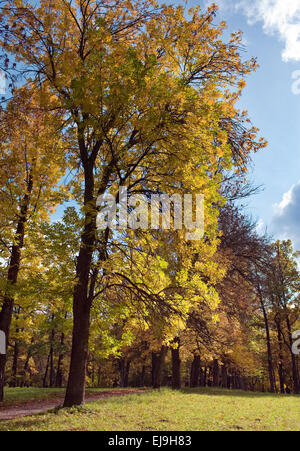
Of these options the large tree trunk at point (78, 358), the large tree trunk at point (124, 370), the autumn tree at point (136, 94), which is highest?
the autumn tree at point (136, 94)

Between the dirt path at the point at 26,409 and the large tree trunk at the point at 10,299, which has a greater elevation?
the large tree trunk at the point at 10,299

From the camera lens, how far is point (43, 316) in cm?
1433

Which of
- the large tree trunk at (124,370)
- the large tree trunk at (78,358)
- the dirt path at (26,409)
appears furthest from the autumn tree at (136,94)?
the large tree trunk at (124,370)

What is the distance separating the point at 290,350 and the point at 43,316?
26885 millimetres

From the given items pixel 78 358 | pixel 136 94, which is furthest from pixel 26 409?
pixel 136 94

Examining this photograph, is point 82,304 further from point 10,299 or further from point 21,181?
point 21,181

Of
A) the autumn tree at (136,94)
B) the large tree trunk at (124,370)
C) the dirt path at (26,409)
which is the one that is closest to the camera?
the autumn tree at (136,94)

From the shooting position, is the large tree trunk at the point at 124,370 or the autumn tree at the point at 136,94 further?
the large tree trunk at the point at 124,370

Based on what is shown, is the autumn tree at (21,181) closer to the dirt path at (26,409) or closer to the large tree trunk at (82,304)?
the dirt path at (26,409)

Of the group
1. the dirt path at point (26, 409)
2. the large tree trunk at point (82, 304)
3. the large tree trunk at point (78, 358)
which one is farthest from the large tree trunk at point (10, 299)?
the large tree trunk at point (78, 358)

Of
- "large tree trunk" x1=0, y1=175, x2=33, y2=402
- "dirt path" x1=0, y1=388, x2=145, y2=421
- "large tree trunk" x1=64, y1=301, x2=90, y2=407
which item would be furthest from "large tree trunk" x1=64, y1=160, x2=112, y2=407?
"large tree trunk" x1=0, y1=175, x2=33, y2=402

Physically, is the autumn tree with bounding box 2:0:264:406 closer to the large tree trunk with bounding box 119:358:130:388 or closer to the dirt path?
the dirt path

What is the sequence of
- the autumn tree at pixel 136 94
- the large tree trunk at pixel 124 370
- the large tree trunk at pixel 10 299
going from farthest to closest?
the large tree trunk at pixel 124 370 → the large tree trunk at pixel 10 299 → the autumn tree at pixel 136 94

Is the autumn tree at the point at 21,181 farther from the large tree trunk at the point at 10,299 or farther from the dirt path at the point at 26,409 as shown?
the dirt path at the point at 26,409
